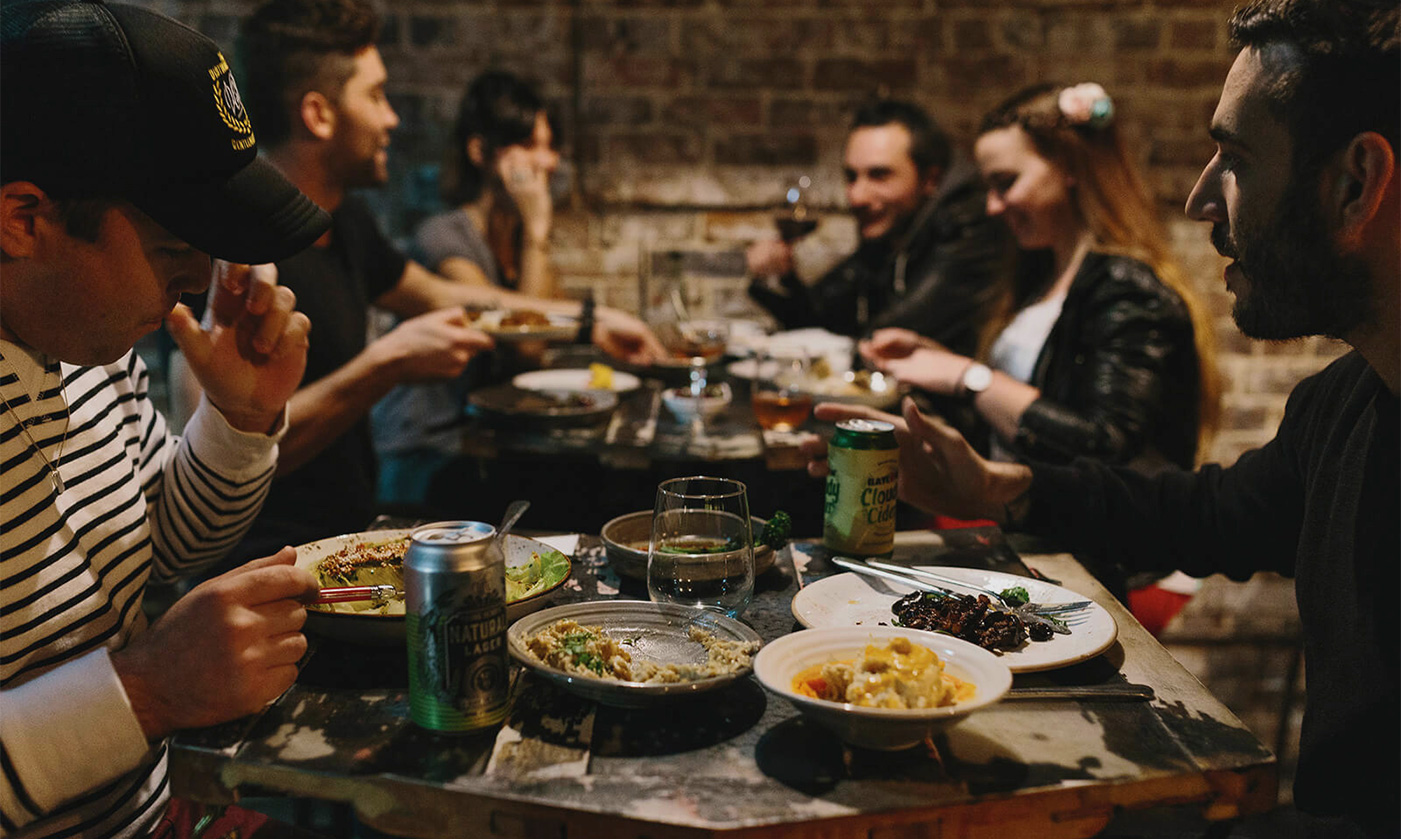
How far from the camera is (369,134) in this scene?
2738 mm

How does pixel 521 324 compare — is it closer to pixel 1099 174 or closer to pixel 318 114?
pixel 318 114

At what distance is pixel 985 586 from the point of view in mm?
1345

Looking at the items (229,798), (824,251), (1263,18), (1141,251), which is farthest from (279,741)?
(824,251)

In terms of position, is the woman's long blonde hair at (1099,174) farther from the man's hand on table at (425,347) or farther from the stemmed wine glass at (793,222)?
the man's hand on table at (425,347)

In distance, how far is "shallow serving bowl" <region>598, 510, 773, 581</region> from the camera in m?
1.37

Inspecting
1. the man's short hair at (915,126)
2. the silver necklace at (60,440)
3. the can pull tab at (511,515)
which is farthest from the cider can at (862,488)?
the man's short hair at (915,126)

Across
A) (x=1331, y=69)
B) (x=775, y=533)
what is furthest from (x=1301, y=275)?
(x=775, y=533)

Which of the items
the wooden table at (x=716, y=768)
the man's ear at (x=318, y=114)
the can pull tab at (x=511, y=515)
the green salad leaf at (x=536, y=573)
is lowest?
the wooden table at (x=716, y=768)

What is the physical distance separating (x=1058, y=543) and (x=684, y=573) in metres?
0.74

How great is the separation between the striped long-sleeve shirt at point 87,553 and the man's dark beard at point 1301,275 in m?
1.32

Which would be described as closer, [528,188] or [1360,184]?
[1360,184]

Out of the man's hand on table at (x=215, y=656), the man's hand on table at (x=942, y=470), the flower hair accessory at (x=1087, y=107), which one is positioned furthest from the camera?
→ the flower hair accessory at (x=1087, y=107)

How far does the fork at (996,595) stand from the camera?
1255mm

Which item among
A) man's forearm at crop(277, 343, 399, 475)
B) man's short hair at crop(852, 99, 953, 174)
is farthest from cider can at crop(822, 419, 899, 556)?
man's short hair at crop(852, 99, 953, 174)
